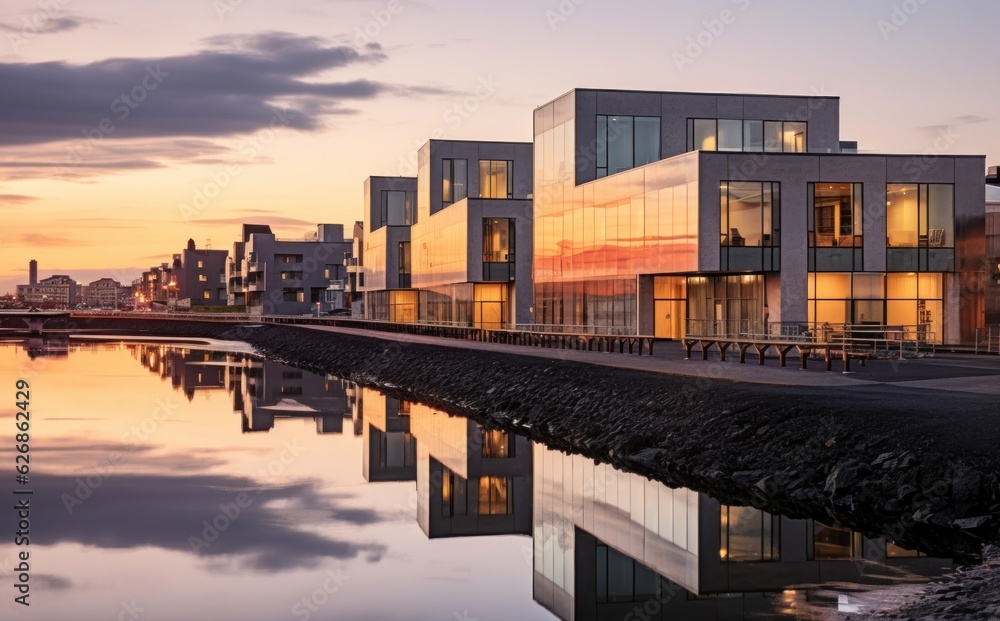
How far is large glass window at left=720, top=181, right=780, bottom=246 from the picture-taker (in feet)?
179

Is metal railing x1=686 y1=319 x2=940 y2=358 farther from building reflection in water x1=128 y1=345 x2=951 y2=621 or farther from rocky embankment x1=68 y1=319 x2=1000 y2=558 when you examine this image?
building reflection in water x1=128 y1=345 x2=951 y2=621

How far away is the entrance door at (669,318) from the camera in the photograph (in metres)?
62.3

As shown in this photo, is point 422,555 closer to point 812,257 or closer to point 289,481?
point 289,481

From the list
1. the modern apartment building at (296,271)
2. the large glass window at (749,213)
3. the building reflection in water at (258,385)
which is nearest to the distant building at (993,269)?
the large glass window at (749,213)

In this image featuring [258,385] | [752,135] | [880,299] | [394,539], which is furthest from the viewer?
[752,135]

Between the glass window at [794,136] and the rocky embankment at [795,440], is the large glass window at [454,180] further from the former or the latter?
the rocky embankment at [795,440]

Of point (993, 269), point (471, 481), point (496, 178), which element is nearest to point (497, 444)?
point (471, 481)

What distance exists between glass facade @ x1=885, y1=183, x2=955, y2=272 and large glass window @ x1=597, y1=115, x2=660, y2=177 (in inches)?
661

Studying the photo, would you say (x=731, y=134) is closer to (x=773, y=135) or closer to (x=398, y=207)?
(x=773, y=135)

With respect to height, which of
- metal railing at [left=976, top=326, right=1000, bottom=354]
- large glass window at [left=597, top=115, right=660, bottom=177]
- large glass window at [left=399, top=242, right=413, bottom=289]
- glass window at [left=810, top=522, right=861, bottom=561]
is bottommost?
glass window at [left=810, top=522, right=861, bottom=561]

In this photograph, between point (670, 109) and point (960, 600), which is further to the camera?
point (670, 109)

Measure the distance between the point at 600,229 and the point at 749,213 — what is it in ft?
40.0

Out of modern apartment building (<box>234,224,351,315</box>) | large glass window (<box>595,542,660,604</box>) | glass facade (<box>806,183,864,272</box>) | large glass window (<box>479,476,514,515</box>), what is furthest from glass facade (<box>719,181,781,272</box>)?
modern apartment building (<box>234,224,351,315</box>)

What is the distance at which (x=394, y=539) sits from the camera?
24.1m
